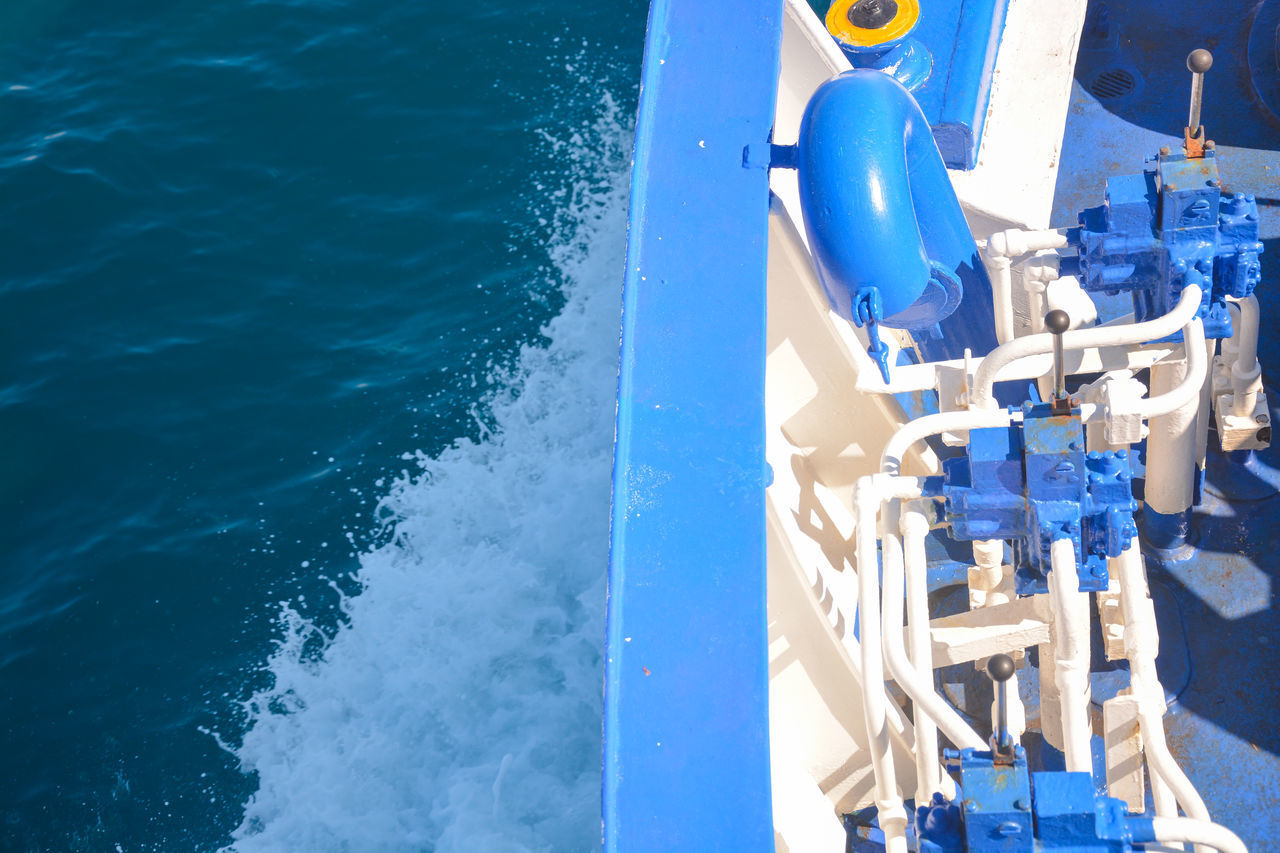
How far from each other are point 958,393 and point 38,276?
8.31 metres

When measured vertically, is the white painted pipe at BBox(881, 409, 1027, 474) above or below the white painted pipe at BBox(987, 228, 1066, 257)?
below

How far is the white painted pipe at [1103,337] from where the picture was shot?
3744mm

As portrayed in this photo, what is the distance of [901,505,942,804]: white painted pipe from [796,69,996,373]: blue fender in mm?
716

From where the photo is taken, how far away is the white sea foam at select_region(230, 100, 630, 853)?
6.40m

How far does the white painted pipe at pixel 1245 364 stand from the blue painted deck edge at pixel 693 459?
6.69 ft

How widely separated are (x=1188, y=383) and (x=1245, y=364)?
3.70 feet

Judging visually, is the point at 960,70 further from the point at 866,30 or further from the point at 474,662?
the point at 474,662

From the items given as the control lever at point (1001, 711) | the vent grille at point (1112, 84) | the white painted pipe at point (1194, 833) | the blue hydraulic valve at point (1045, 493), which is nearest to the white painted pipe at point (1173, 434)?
the blue hydraulic valve at point (1045, 493)

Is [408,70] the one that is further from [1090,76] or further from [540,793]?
[540,793]

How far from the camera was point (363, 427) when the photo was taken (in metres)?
8.46

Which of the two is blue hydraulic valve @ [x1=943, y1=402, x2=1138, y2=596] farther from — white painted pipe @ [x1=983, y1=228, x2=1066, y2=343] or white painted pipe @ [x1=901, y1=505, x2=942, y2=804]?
white painted pipe @ [x1=983, y1=228, x2=1066, y2=343]

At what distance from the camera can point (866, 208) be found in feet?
13.0

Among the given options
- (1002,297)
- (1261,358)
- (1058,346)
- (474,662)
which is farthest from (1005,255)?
(474,662)

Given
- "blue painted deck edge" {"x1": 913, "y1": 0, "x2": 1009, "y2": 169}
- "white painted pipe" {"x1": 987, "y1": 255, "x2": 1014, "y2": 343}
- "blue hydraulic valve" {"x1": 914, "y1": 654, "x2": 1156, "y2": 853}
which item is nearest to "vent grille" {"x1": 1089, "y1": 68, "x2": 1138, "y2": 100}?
"blue painted deck edge" {"x1": 913, "y1": 0, "x2": 1009, "y2": 169}
